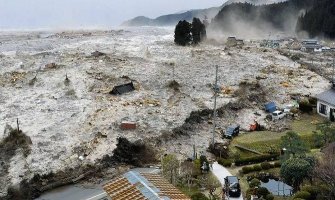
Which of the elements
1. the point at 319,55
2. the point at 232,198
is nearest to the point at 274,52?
the point at 319,55

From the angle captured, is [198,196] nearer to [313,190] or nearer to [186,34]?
[313,190]

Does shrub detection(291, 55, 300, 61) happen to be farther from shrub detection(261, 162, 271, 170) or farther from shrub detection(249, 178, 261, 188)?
shrub detection(249, 178, 261, 188)

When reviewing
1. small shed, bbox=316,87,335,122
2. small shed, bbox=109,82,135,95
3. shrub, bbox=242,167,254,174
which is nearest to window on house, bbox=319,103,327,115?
small shed, bbox=316,87,335,122

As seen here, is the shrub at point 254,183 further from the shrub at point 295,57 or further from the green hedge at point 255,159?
the shrub at point 295,57

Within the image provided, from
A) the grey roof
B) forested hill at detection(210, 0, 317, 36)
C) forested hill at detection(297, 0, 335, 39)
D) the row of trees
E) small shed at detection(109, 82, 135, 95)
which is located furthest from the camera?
forested hill at detection(210, 0, 317, 36)

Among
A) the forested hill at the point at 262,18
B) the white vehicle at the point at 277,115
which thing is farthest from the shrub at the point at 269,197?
the forested hill at the point at 262,18

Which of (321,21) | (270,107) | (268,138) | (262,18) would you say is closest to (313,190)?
(268,138)
